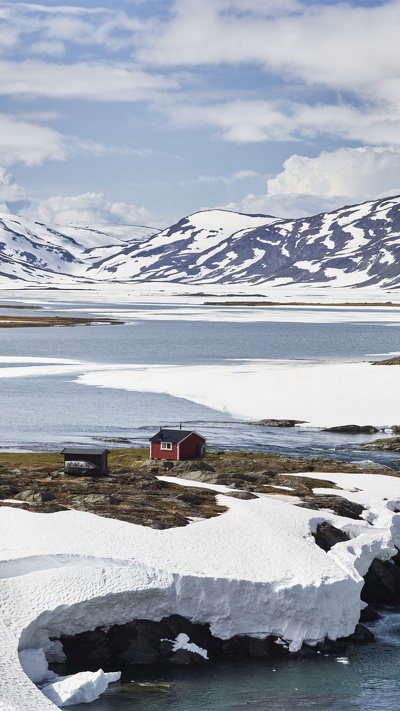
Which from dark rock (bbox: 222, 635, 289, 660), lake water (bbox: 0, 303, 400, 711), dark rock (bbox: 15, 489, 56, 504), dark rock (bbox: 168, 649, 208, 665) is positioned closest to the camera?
lake water (bbox: 0, 303, 400, 711)

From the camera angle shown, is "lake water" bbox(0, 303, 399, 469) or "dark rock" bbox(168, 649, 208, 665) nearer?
"dark rock" bbox(168, 649, 208, 665)

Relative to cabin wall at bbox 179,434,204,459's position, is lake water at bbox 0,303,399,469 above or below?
above

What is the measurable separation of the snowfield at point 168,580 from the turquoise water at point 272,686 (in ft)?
4.84

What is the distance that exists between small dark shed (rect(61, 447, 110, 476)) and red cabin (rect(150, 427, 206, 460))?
28.8ft

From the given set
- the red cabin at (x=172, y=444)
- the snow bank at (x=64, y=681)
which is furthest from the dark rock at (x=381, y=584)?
the red cabin at (x=172, y=444)

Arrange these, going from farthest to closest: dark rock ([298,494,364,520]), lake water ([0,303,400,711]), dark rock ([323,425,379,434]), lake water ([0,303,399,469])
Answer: dark rock ([323,425,379,434]), lake water ([0,303,399,469]), dark rock ([298,494,364,520]), lake water ([0,303,400,711])

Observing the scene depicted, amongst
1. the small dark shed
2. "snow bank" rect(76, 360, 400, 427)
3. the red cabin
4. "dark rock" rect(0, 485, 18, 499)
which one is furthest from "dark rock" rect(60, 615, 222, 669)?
"snow bank" rect(76, 360, 400, 427)

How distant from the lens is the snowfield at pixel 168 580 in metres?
34.5

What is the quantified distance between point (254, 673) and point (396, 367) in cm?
7924

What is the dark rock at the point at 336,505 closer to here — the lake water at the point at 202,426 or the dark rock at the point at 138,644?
the lake water at the point at 202,426

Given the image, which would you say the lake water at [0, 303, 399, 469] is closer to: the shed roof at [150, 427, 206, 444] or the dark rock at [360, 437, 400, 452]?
the dark rock at [360, 437, 400, 452]

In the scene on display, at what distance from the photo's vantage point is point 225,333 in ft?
600

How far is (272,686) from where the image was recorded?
3328 centimetres

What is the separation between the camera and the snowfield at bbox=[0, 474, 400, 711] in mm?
34500
